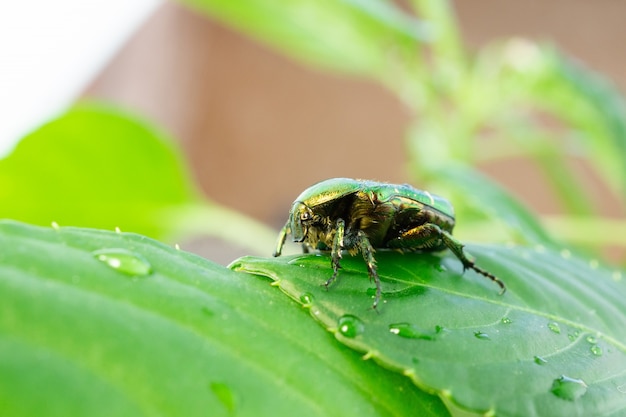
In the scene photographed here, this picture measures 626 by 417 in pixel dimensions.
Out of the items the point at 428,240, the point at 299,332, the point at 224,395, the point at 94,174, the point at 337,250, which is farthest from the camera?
the point at 94,174

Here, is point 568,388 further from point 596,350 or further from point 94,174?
point 94,174

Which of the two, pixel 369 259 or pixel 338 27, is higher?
pixel 338 27

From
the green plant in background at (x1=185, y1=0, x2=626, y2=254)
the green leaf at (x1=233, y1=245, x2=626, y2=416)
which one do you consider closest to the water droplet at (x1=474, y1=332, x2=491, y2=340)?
the green leaf at (x1=233, y1=245, x2=626, y2=416)

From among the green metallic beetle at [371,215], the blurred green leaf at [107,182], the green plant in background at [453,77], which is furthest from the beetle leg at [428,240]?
the blurred green leaf at [107,182]

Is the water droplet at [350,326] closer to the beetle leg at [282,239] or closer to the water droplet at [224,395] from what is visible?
the water droplet at [224,395]

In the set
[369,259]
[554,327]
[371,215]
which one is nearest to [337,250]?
[369,259]
